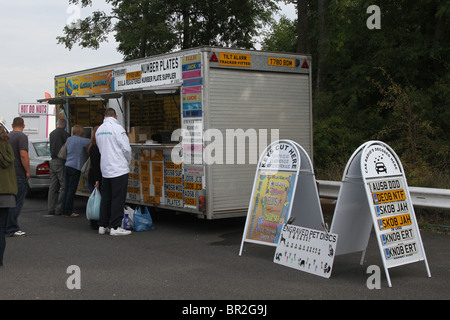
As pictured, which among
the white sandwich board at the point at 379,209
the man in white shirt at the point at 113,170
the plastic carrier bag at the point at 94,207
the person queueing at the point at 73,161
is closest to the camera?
the white sandwich board at the point at 379,209

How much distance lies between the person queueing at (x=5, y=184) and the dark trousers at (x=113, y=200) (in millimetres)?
2052

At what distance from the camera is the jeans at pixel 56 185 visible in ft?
36.9

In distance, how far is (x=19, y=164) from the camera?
8.93 metres

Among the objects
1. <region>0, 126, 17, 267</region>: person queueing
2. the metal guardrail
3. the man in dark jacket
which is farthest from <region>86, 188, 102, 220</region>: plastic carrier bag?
the metal guardrail

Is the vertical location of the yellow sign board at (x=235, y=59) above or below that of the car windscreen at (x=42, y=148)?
above

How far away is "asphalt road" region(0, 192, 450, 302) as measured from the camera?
5.60 metres

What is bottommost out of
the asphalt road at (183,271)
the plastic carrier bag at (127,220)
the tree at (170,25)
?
the asphalt road at (183,271)

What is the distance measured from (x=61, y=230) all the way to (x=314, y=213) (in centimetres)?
468

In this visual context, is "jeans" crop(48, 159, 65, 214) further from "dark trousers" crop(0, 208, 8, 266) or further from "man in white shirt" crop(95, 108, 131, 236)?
"dark trousers" crop(0, 208, 8, 266)

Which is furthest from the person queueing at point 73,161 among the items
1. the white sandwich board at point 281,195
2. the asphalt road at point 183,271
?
the white sandwich board at point 281,195

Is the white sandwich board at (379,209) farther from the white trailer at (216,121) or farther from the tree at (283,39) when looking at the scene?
the tree at (283,39)

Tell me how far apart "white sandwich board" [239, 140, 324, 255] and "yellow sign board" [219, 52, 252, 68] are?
1.90 meters
